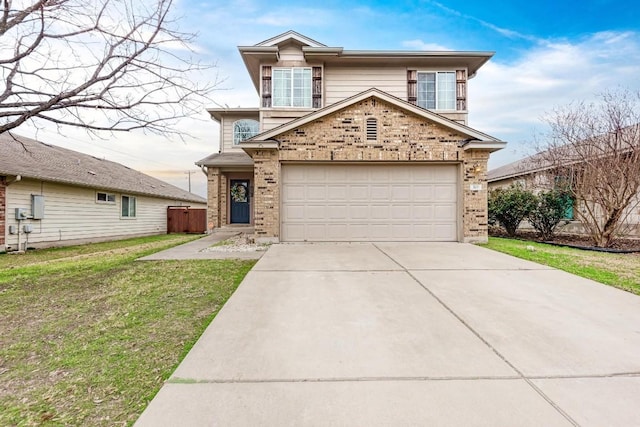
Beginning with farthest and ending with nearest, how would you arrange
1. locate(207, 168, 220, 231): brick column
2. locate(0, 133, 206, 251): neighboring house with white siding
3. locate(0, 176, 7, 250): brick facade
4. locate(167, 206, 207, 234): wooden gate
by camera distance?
locate(167, 206, 207, 234): wooden gate → locate(207, 168, 220, 231): brick column → locate(0, 133, 206, 251): neighboring house with white siding → locate(0, 176, 7, 250): brick facade

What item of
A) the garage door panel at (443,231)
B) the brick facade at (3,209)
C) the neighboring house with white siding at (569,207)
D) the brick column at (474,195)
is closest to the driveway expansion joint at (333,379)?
the garage door panel at (443,231)

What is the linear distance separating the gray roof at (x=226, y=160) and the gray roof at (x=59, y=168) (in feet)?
13.7

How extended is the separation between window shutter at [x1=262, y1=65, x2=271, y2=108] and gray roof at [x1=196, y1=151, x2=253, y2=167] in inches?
125

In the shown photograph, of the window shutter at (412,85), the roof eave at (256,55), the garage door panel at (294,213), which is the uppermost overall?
the roof eave at (256,55)

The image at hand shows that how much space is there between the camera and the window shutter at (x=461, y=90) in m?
12.0

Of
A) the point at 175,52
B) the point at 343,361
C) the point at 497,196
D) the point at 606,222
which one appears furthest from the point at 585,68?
the point at 343,361

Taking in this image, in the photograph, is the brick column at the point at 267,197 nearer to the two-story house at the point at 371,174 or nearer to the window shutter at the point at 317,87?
the two-story house at the point at 371,174

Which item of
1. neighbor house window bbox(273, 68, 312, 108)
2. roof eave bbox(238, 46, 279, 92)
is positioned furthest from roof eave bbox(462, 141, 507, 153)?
roof eave bbox(238, 46, 279, 92)

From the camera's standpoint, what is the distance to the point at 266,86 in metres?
12.0

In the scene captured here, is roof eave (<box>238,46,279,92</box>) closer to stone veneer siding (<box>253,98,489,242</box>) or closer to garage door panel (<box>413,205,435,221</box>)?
stone veneer siding (<box>253,98,489,242</box>)

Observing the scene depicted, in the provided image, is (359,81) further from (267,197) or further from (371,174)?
(267,197)

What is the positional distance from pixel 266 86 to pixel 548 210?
37.5ft

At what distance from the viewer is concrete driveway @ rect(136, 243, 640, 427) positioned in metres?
2.00

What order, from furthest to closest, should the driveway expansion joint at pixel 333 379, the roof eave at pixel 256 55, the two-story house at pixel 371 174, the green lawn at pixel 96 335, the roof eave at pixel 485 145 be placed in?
the roof eave at pixel 256 55 < the two-story house at pixel 371 174 < the roof eave at pixel 485 145 < the driveway expansion joint at pixel 333 379 < the green lawn at pixel 96 335
